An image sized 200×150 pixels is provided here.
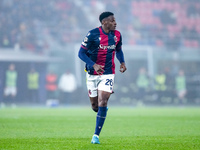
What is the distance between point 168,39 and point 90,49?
72.4 ft

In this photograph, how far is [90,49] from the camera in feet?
23.6

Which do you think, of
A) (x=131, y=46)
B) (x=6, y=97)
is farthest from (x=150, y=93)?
(x=6, y=97)

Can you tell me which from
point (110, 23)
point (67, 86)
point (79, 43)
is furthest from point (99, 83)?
point (79, 43)

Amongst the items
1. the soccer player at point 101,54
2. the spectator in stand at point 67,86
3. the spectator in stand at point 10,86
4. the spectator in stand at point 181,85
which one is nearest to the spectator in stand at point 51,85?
the spectator in stand at point 67,86

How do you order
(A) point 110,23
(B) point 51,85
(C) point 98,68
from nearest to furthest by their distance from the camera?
(C) point 98,68 < (A) point 110,23 < (B) point 51,85

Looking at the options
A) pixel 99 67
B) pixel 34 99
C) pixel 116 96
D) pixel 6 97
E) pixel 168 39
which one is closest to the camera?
pixel 99 67

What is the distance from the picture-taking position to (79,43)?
2631 centimetres

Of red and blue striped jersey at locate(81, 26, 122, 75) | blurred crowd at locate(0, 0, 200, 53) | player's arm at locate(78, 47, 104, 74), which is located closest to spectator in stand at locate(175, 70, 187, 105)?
blurred crowd at locate(0, 0, 200, 53)

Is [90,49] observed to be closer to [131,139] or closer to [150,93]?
[131,139]

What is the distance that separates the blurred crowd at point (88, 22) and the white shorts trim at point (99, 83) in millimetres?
18095

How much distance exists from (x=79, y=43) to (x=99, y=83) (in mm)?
19391

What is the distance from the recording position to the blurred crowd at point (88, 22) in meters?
25.9

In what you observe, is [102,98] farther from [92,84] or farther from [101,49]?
[101,49]

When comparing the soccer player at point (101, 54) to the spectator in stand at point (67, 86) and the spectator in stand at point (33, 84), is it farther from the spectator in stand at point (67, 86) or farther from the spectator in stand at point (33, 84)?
the spectator in stand at point (33, 84)
